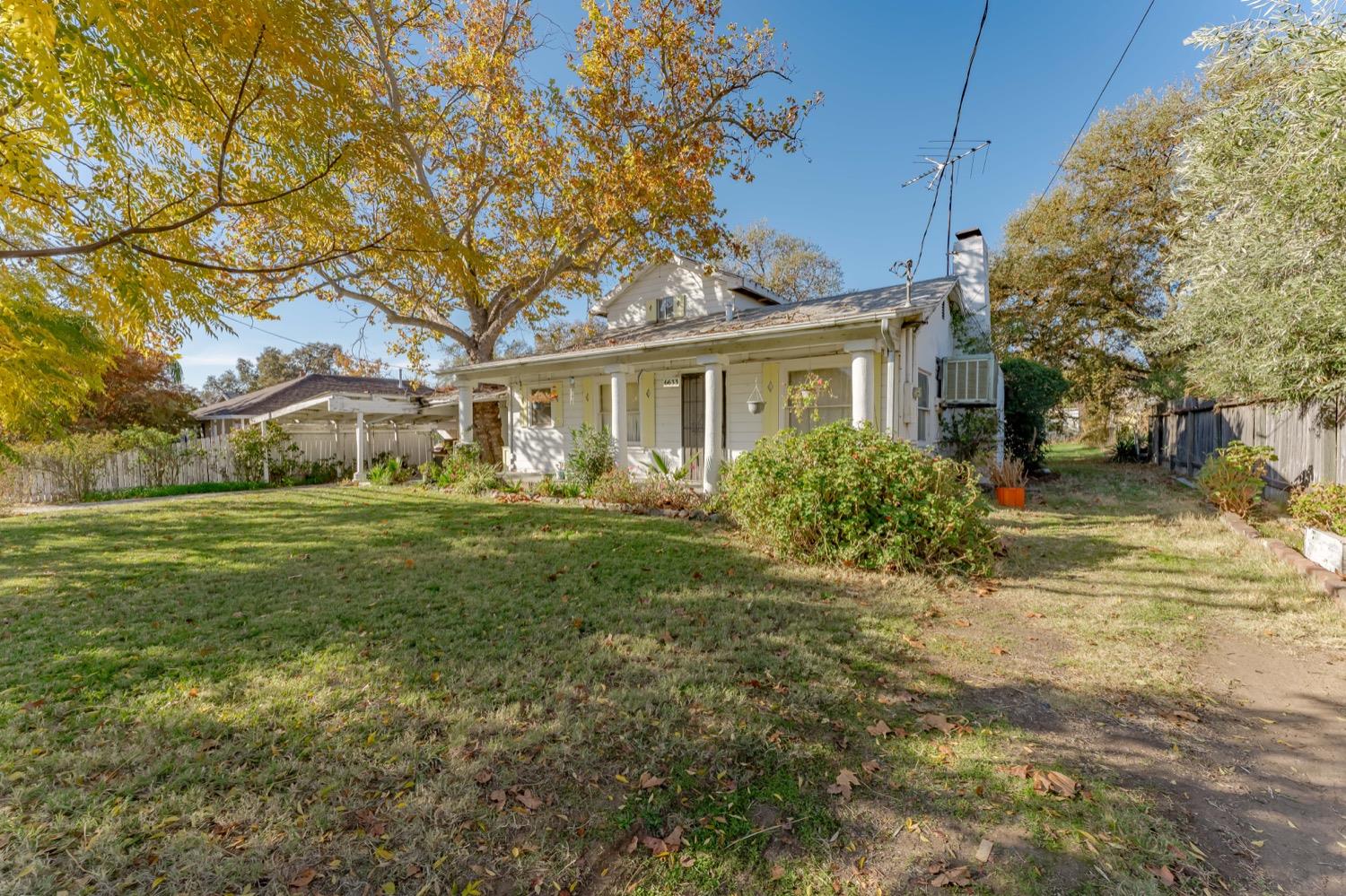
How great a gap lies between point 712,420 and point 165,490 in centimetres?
1467

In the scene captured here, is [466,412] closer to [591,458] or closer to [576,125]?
[591,458]

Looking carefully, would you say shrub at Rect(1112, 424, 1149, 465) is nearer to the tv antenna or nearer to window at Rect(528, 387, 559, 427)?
the tv antenna

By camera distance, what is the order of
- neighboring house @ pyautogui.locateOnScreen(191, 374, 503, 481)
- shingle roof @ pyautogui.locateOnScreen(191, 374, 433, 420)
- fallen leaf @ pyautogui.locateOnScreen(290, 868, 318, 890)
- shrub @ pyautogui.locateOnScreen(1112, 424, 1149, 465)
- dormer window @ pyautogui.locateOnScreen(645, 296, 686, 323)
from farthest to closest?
shingle roof @ pyautogui.locateOnScreen(191, 374, 433, 420) → shrub @ pyautogui.locateOnScreen(1112, 424, 1149, 465) → neighboring house @ pyautogui.locateOnScreen(191, 374, 503, 481) → dormer window @ pyautogui.locateOnScreen(645, 296, 686, 323) → fallen leaf @ pyautogui.locateOnScreen(290, 868, 318, 890)

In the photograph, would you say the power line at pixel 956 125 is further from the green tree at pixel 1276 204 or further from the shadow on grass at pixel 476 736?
the shadow on grass at pixel 476 736

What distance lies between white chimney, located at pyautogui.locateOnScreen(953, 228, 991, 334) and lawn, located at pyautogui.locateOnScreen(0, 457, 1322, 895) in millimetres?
8807

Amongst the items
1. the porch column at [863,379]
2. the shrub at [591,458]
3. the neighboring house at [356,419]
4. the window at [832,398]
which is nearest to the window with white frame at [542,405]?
the neighboring house at [356,419]

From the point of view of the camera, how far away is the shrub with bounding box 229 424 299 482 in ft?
51.0

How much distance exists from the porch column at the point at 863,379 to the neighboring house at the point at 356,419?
980cm

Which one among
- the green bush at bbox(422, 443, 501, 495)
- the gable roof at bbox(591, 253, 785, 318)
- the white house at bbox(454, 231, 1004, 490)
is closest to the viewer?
the white house at bbox(454, 231, 1004, 490)

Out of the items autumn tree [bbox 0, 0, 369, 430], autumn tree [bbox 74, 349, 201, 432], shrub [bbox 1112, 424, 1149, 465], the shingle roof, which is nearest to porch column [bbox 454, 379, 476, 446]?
the shingle roof

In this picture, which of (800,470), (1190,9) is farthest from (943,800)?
(1190,9)

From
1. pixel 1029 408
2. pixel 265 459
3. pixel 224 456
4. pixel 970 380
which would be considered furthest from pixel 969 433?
pixel 224 456

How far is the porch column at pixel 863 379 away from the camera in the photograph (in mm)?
8258

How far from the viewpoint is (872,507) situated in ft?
19.4
